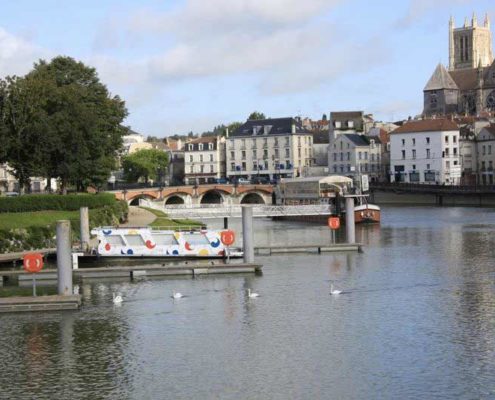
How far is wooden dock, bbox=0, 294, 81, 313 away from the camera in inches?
1741

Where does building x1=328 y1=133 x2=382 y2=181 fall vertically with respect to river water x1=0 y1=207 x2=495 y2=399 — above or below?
above

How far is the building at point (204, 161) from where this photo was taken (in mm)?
189625

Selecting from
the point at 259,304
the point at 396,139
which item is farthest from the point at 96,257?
the point at 396,139

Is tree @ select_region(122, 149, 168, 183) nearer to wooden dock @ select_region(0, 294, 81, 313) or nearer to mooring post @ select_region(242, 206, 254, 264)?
mooring post @ select_region(242, 206, 254, 264)

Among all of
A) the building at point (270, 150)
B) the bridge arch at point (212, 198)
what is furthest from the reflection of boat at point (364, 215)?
the building at point (270, 150)

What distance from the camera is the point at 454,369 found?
3238cm

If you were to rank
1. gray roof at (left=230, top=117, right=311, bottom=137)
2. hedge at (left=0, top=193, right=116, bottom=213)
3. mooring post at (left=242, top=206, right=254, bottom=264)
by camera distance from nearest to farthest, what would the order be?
mooring post at (left=242, top=206, right=254, bottom=264)
hedge at (left=0, top=193, right=116, bottom=213)
gray roof at (left=230, top=117, right=311, bottom=137)

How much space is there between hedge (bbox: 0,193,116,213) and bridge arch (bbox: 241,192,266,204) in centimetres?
6251

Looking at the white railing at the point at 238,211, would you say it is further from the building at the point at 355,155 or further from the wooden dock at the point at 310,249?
the building at the point at 355,155

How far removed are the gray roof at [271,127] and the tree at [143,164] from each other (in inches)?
631

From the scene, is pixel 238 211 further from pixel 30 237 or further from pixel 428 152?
pixel 428 152

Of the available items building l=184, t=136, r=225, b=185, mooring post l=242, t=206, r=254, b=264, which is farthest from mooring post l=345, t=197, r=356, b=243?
building l=184, t=136, r=225, b=185

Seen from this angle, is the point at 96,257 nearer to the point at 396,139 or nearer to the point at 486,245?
the point at 486,245

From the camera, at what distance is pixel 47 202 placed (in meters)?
82.4
